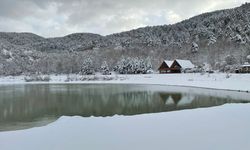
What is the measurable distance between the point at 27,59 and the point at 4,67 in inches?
954

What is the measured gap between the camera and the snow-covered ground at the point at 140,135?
602 cm

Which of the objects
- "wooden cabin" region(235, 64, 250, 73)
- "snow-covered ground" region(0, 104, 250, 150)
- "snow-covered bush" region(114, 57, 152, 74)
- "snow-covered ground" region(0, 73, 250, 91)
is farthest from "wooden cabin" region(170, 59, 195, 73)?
"snow-covered ground" region(0, 104, 250, 150)

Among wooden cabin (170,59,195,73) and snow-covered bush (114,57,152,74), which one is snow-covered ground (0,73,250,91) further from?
wooden cabin (170,59,195,73)

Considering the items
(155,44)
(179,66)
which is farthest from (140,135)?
(155,44)

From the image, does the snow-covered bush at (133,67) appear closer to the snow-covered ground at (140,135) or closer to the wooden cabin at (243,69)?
the wooden cabin at (243,69)

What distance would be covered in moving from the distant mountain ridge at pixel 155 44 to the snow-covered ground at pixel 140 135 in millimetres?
52745

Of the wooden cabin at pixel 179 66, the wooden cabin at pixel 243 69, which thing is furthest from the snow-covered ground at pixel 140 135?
the wooden cabin at pixel 179 66

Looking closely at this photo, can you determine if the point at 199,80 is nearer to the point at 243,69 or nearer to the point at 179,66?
the point at 243,69

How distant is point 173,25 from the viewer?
11019cm

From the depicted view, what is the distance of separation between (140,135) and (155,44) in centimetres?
10208

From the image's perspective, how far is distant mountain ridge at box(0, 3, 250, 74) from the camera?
270 feet

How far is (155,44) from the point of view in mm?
107500

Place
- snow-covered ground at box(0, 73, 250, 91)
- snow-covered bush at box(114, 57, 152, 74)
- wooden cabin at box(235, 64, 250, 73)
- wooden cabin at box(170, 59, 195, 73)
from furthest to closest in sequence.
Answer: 1. wooden cabin at box(170, 59, 195, 73)
2. snow-covered bush at box(114, 57, 152, 74)
3. wooden cabin at box(235, 64, 250, 73)
4. snow-covered ground at box(0, 73, 250, 91)

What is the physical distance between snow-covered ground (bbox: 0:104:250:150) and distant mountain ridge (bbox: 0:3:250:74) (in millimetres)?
52745
